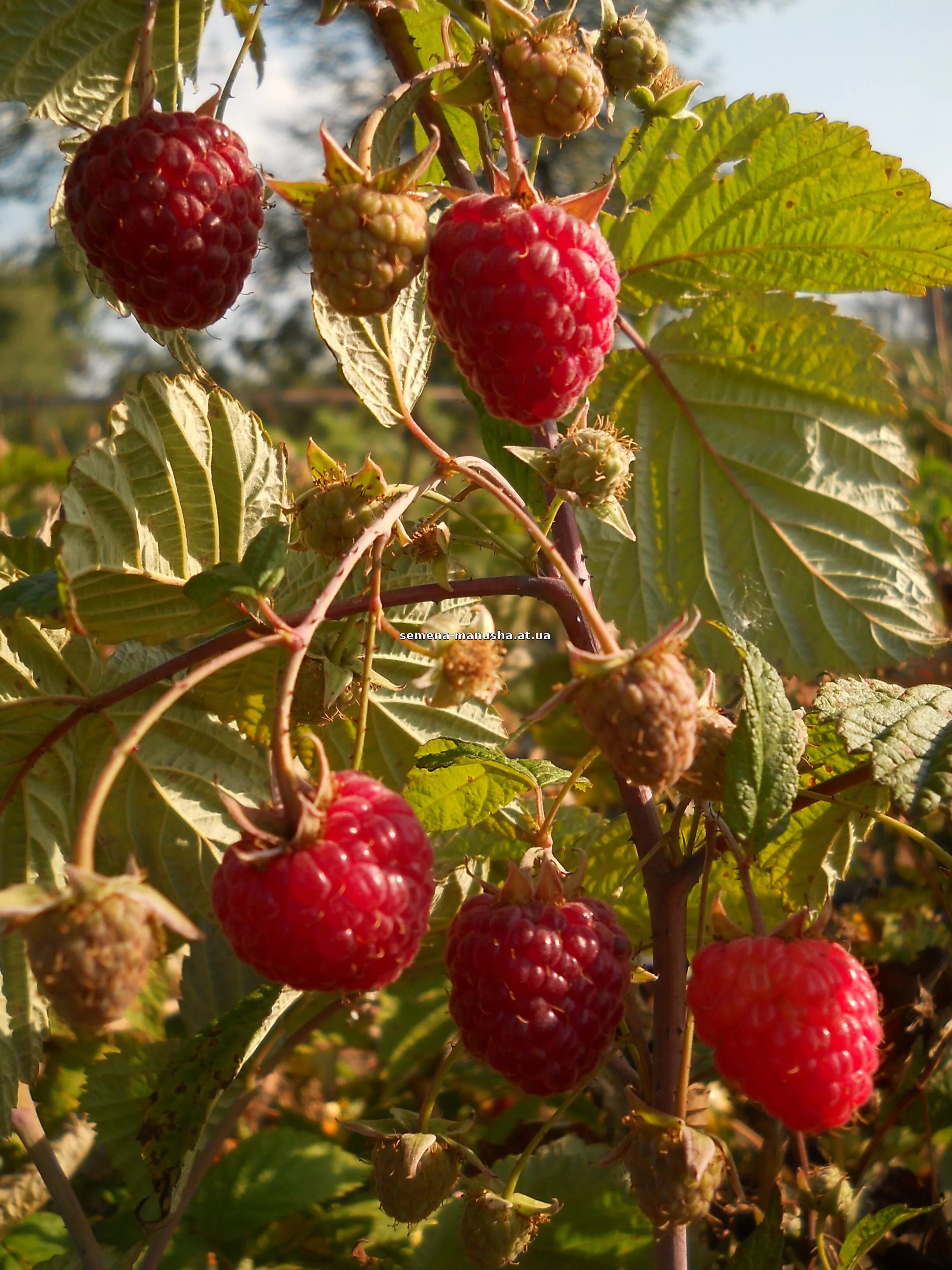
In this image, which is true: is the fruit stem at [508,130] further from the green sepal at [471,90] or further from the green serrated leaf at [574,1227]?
the green serrated leaf at [574,1227]

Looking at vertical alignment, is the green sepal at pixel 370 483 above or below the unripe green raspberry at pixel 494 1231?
above

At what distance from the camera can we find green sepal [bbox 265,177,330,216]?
78cm

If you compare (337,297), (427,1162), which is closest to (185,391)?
(337,297)

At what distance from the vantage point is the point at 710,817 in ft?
2.63

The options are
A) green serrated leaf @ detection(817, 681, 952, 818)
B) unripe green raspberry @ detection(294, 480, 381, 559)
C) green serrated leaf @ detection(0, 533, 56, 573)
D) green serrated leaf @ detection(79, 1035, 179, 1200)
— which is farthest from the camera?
green serrated leaf @ detection(79, 1035, 179, 1200)

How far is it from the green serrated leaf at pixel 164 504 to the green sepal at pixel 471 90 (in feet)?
1.25

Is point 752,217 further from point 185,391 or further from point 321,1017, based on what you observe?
point 321,1017

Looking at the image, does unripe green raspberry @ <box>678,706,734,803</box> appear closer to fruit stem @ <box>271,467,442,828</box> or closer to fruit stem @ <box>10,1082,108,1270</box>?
fruit stem @ <box>271,467,442,828</box>

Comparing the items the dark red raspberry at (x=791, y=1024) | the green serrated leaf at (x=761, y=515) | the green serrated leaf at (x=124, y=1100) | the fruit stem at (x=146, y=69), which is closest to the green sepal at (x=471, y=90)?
the fruit stem at (x=146, y=69)

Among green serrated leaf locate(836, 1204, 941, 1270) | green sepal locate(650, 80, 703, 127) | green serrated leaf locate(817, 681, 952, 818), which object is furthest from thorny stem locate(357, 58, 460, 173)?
green serrated leaf locate(836, 1204, 941, 1270)

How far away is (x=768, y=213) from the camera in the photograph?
1.17m

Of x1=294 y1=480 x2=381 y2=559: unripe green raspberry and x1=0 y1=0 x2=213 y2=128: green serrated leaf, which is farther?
x1=0 y1=0 x2=213 y2=128: green serrated leaf

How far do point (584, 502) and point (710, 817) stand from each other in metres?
0.26

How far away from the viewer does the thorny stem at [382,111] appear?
76 cm
